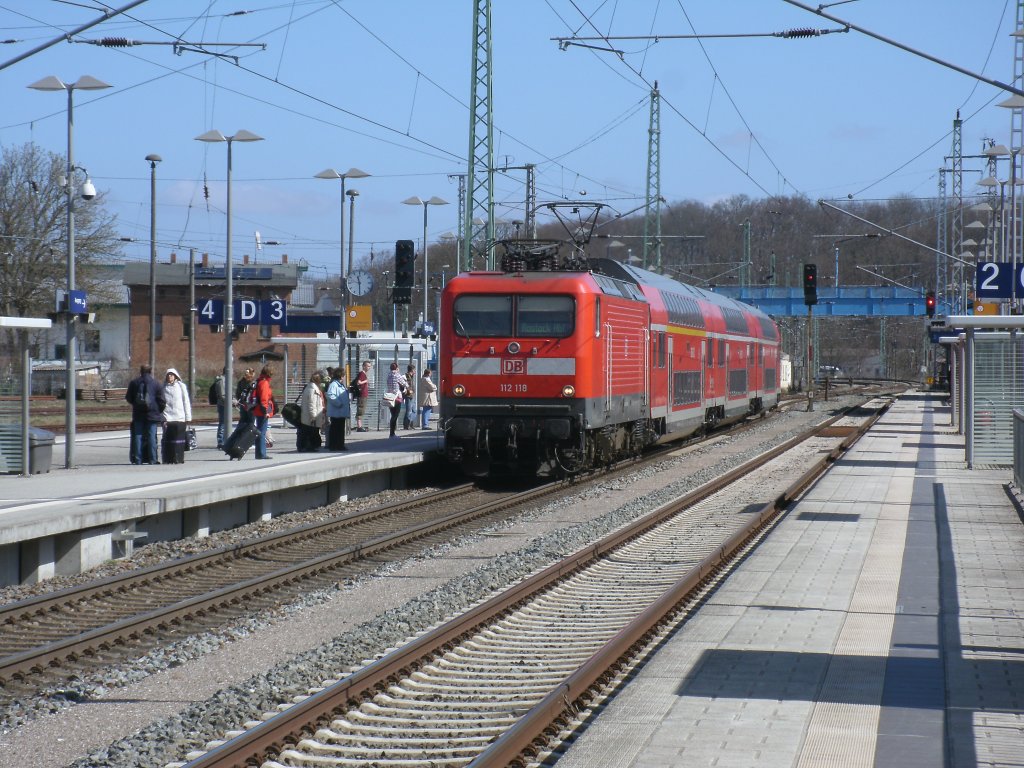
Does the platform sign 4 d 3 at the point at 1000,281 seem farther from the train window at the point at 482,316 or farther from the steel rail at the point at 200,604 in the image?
the steel rail at the point at 200,604

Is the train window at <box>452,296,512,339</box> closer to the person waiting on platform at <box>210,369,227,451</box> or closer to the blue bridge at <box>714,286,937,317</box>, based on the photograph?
the person waiting on platform at <box>210,369,227,451</box>

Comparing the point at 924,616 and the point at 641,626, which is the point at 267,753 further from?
the point at 924,616

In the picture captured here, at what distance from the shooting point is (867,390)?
79625mm

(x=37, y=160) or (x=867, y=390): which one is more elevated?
(x=37, y=160)

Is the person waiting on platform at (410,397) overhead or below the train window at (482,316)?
below

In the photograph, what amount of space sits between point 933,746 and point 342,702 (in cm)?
318

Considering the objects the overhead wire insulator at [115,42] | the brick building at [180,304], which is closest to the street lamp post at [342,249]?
the overhead wire insulator at [115,42]

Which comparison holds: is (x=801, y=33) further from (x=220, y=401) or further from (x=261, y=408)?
(x=220, y=401)

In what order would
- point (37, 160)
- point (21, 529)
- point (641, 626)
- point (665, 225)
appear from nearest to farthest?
point (641, 626)
point (21, 529)
point (37, 160)
point (665, 225)

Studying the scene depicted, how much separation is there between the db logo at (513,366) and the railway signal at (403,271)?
6.74 metres

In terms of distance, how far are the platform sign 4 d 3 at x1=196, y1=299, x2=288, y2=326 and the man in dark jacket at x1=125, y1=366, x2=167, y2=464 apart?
3805 mm

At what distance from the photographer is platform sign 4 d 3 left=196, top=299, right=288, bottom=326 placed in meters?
24.5

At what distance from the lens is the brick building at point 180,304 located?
7119cm

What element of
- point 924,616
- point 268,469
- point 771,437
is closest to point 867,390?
point 771,437
